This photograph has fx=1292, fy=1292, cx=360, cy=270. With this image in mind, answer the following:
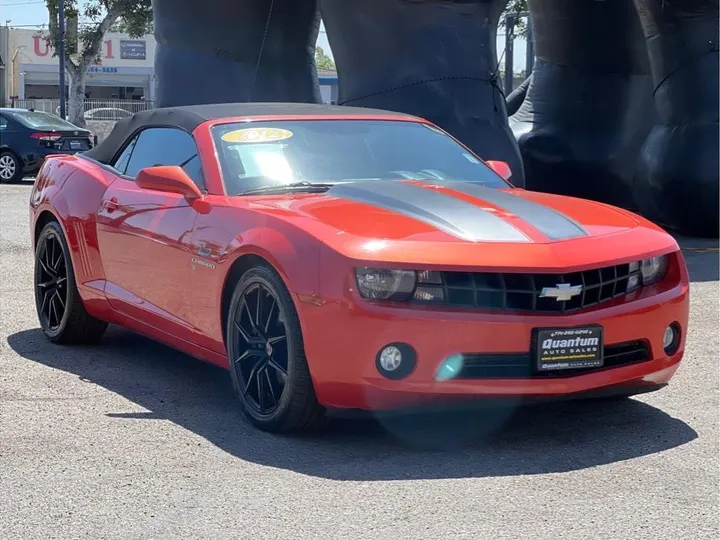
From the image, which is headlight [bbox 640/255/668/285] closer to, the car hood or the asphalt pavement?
the car hood

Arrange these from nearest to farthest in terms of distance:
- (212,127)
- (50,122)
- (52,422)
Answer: (52,422) < (212,127) < (50,122)

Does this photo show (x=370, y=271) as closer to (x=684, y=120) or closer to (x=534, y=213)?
A: (x=534, y=213)

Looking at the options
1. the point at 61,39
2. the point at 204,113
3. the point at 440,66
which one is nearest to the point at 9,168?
the point at 440,66

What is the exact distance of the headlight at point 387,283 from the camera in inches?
183

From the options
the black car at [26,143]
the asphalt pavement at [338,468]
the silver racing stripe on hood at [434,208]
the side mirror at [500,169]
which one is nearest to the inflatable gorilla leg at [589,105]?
the side mirror at [500,169]

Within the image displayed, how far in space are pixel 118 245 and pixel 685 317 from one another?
8.93ft

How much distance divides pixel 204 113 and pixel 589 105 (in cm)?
936

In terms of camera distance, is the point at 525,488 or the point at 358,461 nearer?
the point at 525,488

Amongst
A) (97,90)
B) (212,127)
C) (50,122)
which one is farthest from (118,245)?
(97,90)

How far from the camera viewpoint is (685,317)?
207 inches

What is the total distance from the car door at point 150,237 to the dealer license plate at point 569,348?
1.67 m

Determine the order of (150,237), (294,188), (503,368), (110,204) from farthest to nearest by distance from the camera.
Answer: (110,204), (150,237), (294,188), (503,368)

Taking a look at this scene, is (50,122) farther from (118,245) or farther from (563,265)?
(563,265)

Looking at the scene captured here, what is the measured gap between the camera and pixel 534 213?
5.18 m
